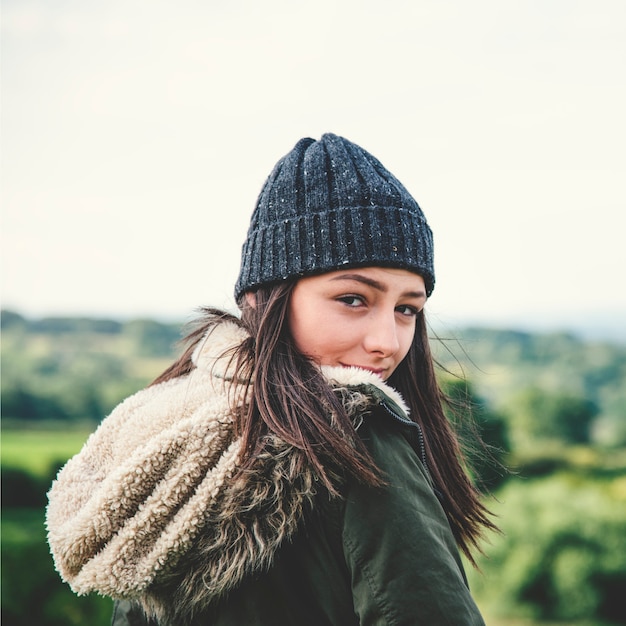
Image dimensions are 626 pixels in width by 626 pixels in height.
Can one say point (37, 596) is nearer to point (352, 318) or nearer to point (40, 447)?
point (40, 447)

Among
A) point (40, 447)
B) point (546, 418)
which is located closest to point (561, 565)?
point (546, 418)

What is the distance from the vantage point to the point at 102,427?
169 cm

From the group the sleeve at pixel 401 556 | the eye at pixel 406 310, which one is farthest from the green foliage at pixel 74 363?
the sleeve at pixel 401 556

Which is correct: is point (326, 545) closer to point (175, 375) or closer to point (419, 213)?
point (175, 375)

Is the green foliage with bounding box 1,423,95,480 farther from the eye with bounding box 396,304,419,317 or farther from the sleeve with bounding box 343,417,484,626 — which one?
the sleeve with bounding box 343,417,484,626

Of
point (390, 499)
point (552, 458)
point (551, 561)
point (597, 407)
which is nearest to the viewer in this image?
point (390, 499)

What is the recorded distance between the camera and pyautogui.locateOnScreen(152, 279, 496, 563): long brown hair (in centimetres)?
140

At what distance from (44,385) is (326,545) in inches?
398

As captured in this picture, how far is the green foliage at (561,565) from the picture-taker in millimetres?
10266

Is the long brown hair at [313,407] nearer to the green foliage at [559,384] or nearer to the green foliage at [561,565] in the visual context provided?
the green foliage at [559,384]

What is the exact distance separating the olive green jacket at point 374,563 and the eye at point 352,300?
0.29 meters

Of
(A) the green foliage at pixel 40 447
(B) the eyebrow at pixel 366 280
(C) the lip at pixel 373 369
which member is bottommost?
(A) the green foliage at pixel 40 447

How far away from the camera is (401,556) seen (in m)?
1.29

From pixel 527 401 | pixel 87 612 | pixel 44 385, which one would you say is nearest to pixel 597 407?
pixel 527 401
